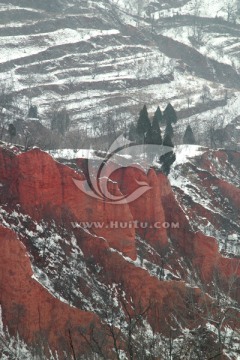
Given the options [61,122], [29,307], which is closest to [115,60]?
[61,122]

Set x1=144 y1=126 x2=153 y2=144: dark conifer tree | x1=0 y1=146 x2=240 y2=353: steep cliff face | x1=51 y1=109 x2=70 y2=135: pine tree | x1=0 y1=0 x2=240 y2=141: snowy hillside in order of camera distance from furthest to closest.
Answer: x1=0 y1=0 x2=240 y2=141: snowy hillside → x1=51 y1=109 x2=70 y2=135: pine tree → x1=144 y1=126 x2=153 y2=144: dark conifer tree → x1=0 y1=146 x2=240 y2=353: steep cliff face

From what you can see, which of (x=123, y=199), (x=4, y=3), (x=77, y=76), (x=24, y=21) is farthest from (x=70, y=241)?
(x=4, y=3)

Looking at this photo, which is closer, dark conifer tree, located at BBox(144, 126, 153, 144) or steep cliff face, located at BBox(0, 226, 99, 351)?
steep cliff face, located at BBox(0, 226, 99, 351)

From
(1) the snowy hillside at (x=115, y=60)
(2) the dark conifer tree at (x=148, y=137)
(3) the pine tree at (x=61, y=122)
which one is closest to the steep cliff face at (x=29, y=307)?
(2) the dark conifer tree at (x=148, y=137)

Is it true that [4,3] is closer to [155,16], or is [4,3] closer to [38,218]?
[155,16]

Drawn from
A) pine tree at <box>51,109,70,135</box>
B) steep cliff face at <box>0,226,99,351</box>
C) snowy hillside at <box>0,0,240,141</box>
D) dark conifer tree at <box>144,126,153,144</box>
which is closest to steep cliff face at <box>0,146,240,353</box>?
steep cliff face at <box>0,226,99,351</box>

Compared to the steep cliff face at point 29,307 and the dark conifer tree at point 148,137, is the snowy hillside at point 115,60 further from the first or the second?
the steep cliff face at point 29,307

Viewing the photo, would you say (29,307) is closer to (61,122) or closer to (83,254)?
(83,254)

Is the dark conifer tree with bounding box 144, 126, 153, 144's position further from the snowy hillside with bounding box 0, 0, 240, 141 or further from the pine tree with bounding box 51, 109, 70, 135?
the snowy hillside with bounding box 0, 0, 240, 141
